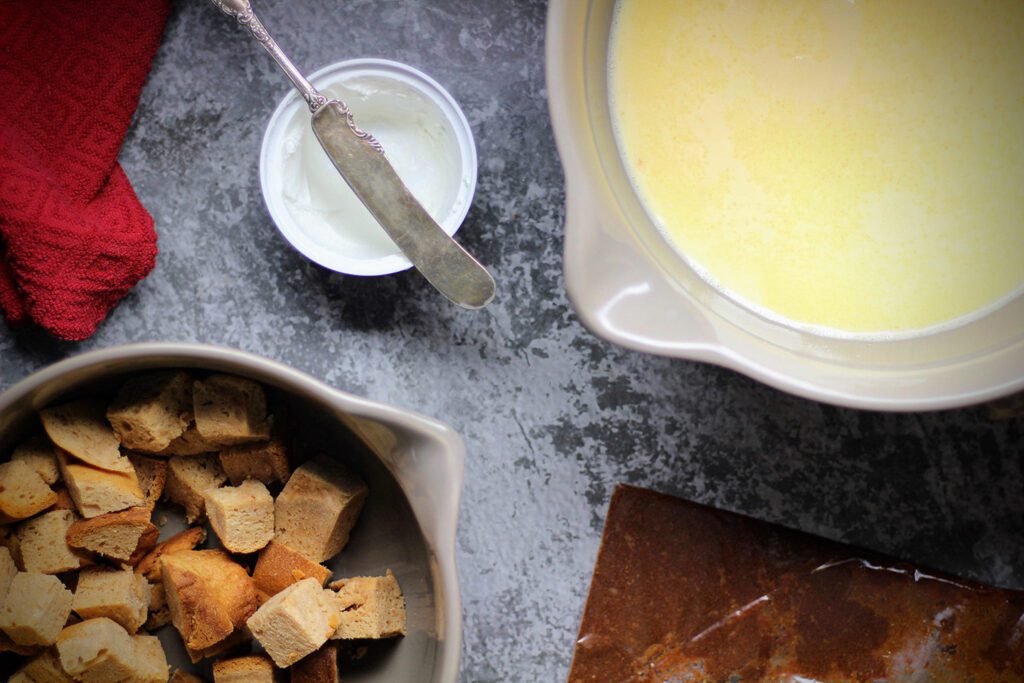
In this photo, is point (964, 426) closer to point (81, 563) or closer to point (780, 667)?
point (780, 667)

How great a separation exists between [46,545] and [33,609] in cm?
8

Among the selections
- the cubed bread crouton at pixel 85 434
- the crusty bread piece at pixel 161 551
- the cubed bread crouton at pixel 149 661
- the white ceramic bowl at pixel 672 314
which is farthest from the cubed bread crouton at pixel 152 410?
the white ceramic bowl at pixel 672 314

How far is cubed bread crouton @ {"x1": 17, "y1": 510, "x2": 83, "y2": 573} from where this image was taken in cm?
117

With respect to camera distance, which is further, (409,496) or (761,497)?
(761,497)

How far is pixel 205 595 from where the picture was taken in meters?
1.14

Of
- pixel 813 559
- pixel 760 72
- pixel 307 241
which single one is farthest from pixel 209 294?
pixel 813 559

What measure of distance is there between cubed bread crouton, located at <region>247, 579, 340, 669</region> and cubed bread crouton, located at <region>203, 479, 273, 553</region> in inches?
3.0

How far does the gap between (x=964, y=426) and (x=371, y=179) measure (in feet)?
2.47

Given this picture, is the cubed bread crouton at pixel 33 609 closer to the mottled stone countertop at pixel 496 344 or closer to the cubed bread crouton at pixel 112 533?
the cubed bread crouton at pixel 112 533

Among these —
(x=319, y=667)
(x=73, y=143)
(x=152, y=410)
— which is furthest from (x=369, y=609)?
(x=73, y=143)

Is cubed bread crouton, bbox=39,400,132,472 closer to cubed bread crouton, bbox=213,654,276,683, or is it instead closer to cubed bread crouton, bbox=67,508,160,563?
cubed bread crouton, bbox=67,508,160,563

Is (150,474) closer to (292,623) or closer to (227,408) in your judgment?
(227,408)

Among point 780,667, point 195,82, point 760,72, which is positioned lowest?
point 780,667

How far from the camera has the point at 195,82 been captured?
1235 mm
